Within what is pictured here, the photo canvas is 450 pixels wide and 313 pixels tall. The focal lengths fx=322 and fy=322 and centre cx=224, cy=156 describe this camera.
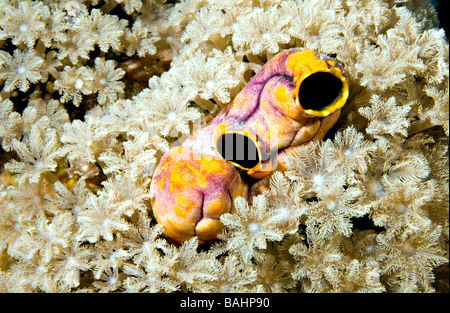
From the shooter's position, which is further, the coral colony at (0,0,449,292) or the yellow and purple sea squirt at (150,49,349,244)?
the coral colony at (0,0,449,292)

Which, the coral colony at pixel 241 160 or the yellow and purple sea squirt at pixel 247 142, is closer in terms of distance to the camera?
the yellow and purple sea squirt at pixel 247 142
